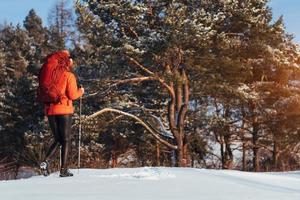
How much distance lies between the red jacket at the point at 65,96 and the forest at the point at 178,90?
11498 mm

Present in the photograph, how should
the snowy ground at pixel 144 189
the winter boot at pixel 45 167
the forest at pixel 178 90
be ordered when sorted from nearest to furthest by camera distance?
the snowy ground at pixel 144 189
the winter boot at pixel 45 167
the forest at pixel 178 90

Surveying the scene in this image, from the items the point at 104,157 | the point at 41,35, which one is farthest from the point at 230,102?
the point at 41,35

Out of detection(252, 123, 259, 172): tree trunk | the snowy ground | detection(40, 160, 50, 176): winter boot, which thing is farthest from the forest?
the snowy ground

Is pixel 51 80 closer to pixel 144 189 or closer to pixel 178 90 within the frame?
pixel 144 189

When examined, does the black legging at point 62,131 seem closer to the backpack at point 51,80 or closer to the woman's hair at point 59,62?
the backpack at point 51,80

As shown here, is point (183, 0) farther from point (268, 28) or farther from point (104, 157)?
point (104, 157)

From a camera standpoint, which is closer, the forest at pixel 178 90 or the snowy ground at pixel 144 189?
the snowy ground at pixel 144 189

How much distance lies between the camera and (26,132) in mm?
26734

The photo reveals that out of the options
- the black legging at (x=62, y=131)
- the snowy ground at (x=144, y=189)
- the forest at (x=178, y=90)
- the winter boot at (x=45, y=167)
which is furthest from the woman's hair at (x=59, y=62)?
the forest at (x=178, y=90)

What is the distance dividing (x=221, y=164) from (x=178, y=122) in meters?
5.70

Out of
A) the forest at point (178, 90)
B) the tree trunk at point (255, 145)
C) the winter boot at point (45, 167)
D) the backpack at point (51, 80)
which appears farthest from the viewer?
the tree trunk at point (255, 145)

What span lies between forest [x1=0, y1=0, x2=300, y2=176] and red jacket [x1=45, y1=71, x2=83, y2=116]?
37.7 feet

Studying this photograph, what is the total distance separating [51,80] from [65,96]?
263mm

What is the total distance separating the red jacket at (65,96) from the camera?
656 centimetres
